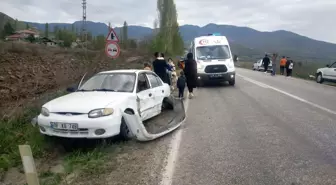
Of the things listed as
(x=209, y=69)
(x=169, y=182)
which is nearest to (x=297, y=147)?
(x=169, y=182)

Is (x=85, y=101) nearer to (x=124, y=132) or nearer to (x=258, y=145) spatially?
(x=124, y=132)

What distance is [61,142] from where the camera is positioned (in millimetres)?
6500

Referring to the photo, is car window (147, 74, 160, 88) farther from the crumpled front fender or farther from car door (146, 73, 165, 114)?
the crumpled front fender

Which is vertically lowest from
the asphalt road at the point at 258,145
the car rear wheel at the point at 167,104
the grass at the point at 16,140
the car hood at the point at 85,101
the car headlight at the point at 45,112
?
the grass at the point at 16,140

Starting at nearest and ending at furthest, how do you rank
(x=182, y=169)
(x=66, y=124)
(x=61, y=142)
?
(x=182, y=169), (x=66, y=124), (x=61, y=142)

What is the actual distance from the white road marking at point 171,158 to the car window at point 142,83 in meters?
1.27

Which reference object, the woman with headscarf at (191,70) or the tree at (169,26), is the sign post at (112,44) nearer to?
the woman with headscarf at (191,70)

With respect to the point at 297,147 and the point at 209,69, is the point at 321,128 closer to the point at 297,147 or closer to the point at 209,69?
the point at 297,147

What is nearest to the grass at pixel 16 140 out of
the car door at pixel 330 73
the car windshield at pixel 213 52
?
the car windshield at pixel 213 52

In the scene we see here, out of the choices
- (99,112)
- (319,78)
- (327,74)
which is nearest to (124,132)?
(99,112)

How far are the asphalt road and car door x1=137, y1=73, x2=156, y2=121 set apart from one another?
3.06 feet

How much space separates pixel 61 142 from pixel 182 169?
2749 mm

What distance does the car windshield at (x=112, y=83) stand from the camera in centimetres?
726

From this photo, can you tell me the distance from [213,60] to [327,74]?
322 inches
